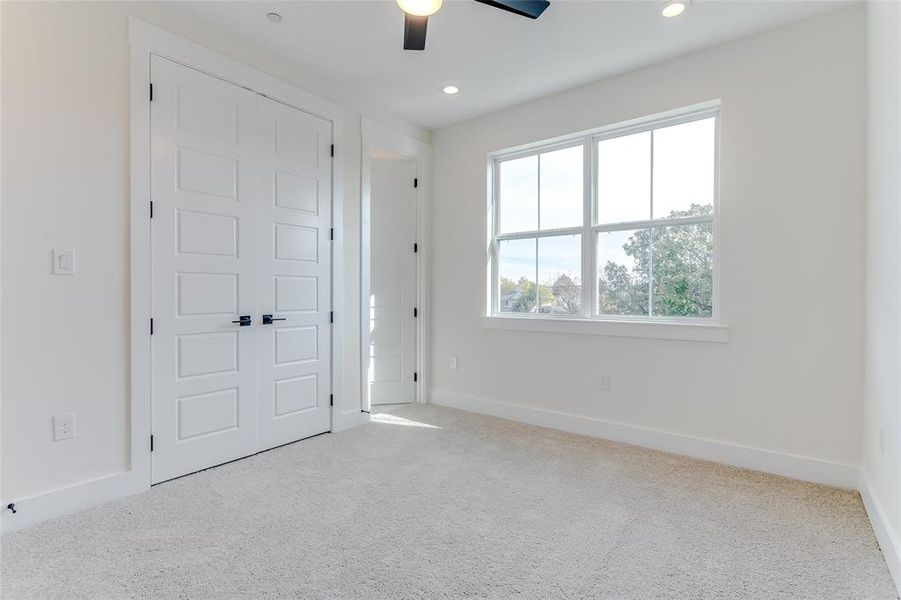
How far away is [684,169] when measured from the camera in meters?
3.20

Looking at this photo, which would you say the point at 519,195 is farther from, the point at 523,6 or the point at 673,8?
the point at 523,6

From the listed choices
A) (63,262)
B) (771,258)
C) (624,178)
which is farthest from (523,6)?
(63,262)

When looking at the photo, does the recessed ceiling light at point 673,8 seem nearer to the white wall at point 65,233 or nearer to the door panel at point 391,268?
the door panel at point 391,268

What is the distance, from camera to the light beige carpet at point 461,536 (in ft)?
5.60

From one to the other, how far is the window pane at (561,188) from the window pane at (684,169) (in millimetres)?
619

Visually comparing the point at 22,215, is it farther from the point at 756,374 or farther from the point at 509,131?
the point at 756,374

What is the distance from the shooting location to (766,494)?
2.48 metres

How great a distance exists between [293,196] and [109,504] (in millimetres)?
2177

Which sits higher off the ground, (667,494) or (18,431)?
(18,431)

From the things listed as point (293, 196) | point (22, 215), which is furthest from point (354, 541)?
point (293, 196)

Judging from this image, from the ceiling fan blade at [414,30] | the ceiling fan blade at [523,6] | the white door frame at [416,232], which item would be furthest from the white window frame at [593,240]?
the ceiling fan blade at [414,30]

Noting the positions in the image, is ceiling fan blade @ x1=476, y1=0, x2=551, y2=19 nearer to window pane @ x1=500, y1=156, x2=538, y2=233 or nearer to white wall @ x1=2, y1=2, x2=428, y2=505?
window pane @ x1=500, y1=156, x2=538, y2=233

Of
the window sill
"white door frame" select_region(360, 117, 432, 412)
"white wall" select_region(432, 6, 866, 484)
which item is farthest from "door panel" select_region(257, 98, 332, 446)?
"white wall" select_region(432, 6, 866, 484)

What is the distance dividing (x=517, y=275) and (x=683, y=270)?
4.58 feet
